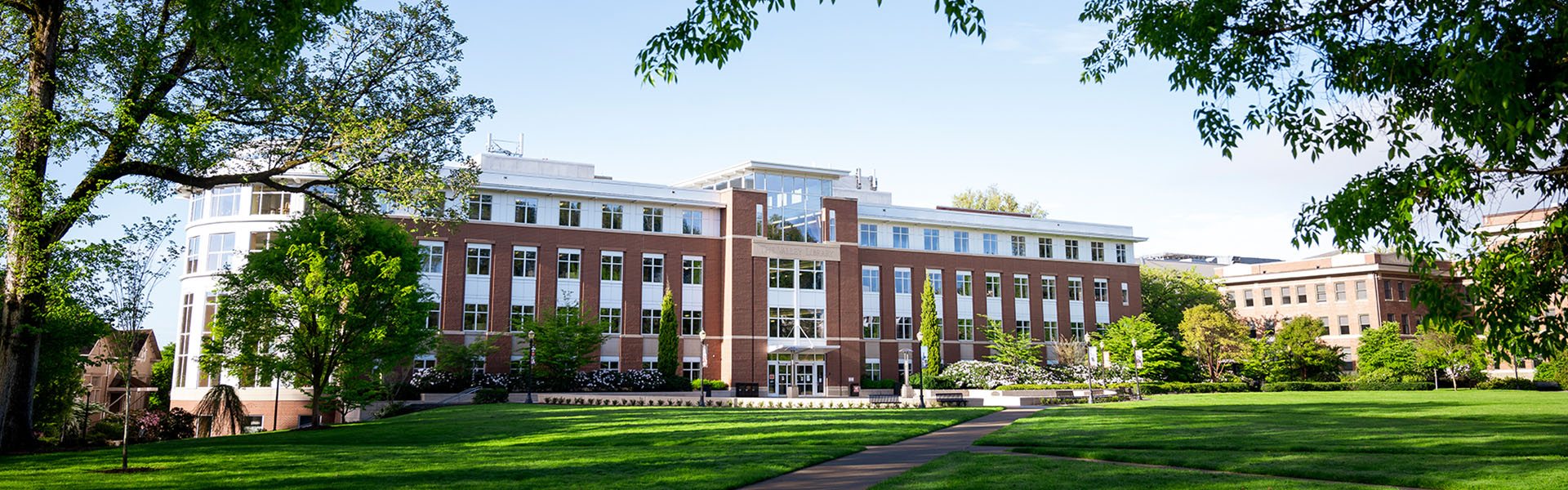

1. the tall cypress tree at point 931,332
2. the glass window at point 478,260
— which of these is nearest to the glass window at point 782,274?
the tall cypress tree at point 931,332

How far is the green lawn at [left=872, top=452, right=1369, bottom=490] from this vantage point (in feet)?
36.7

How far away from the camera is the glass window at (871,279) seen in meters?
58.5

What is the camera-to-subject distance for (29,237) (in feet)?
57.7

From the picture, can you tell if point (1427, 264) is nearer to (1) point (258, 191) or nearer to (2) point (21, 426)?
(2) point (21, 426)

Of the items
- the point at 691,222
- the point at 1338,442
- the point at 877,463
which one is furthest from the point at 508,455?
the point at 691,222

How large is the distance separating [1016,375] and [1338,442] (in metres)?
35.8

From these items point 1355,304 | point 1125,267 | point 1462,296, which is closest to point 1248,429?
point 1462,296

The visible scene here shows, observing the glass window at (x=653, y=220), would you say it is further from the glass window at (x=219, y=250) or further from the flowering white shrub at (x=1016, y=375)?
the glass window at (x=219, y=250)

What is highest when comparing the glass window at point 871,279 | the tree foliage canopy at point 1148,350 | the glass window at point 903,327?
the glass window at point 871,279

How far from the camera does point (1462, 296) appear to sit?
30.6 feet

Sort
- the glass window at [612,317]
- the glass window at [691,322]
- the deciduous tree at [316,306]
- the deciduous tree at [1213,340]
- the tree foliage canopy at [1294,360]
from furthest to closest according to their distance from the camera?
the deciduous tree at [1213,340] < the tree foliage canopy at [1294,360] < the glass window at [691,322] < the glass window at [612,317] < the deciduous tree at [316,306]

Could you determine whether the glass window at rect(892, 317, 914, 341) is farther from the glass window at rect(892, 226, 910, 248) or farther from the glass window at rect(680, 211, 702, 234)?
the glass window at rect(680, 211, 702, 234)

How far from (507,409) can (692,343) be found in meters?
21.4

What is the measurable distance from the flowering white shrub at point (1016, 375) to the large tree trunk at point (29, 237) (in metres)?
38.7
